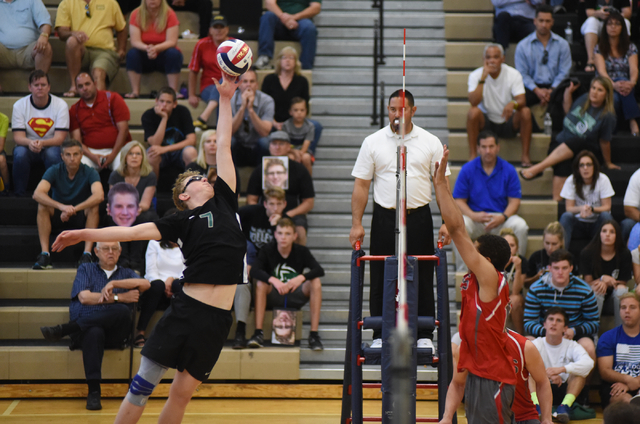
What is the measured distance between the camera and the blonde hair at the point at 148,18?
379 inches

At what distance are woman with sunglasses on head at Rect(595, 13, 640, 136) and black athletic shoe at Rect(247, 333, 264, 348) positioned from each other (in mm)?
5414

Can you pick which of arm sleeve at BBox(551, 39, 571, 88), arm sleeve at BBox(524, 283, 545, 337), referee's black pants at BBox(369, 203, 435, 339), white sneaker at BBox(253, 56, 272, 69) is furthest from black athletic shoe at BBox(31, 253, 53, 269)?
arm sleeve at BBox(551, 39, 571, 88)

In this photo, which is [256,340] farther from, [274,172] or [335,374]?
[274,172]

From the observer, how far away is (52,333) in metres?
7.03

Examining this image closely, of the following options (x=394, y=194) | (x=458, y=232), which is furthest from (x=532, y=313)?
(x=458, y=232)

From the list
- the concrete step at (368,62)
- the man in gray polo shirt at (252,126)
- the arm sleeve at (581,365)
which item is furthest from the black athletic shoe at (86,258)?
the arm sleeve at (581,365)

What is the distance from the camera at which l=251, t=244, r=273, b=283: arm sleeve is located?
7465mm

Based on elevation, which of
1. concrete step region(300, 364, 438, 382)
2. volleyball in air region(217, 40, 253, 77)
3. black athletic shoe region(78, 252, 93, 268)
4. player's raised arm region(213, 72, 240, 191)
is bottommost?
concrete step region(300, 364, 438, 382)

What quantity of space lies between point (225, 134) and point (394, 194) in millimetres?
1484

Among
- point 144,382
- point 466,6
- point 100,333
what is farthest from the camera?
point 466,6

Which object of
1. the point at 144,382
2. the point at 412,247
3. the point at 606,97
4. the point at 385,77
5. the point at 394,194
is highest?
the point at 385,77

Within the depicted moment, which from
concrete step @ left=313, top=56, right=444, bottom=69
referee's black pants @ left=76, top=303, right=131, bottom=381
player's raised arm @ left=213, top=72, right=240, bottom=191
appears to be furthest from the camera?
concrete step @ left=313, top=56, right=444, bottom=69

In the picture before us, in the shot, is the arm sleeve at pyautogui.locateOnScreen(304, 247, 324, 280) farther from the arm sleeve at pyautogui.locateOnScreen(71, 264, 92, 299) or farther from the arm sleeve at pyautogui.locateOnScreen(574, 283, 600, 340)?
the arm sleeve at pyautogui.locateOnScreen(574, 283, 600, 340)

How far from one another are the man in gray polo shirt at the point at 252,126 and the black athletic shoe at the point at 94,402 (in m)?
3.16
